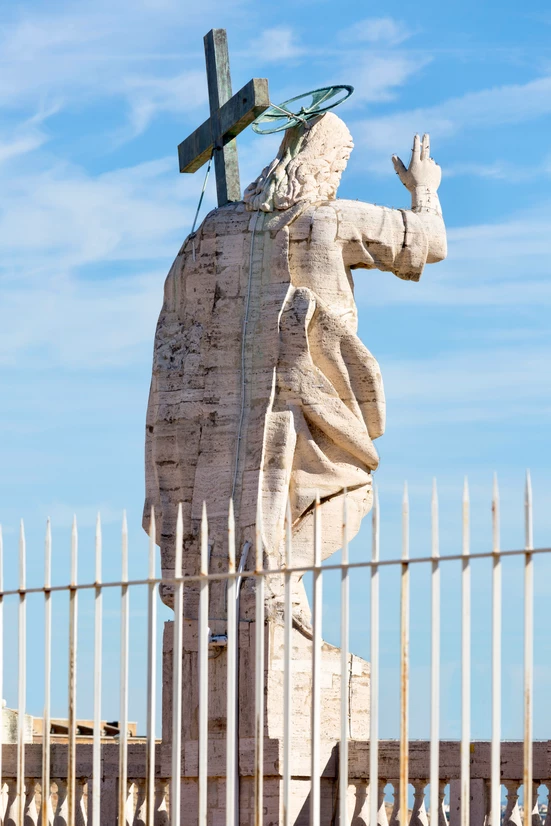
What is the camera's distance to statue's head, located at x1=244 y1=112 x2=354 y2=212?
12969 millimetres

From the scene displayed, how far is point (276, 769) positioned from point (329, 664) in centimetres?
109

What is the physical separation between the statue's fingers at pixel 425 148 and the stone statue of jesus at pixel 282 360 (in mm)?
11

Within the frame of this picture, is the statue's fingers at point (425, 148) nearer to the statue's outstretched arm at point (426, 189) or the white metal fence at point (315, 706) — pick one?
the statue's outstretched arm at point (426, 189)

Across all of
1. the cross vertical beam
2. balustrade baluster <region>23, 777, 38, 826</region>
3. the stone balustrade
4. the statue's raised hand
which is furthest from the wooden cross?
balustrade baluster <region>23, 777, 38, 826</region>

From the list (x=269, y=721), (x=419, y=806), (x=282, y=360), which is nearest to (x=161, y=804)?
(x=269, y=721)

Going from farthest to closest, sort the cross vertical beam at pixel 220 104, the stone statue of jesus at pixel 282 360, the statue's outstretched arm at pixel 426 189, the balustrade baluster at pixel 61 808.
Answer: the cross vertical beam at pixel 220 104, the statue's outstretched arm at pixel 426 189, the stone statue of jesus at pixel 282 360, the balustrade baluster at pixel 61 808

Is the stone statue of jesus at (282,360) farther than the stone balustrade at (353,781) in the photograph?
Yes

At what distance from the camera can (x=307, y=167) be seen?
512 inches

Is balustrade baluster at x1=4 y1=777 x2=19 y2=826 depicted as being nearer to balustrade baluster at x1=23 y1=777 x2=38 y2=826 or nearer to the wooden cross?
balustrade baluster at x1=23 y1=777 x2=38 y2=826

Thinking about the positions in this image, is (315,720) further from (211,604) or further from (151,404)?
(151,404)

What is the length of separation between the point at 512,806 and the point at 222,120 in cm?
623

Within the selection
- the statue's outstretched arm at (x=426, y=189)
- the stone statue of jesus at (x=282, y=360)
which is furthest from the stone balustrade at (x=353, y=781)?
the statue's outstretched arm at (x=426, y=189)

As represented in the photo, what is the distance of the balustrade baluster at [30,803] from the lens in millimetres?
12398

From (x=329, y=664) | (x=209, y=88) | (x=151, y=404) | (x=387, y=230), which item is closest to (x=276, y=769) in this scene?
(x=329, y=664)
